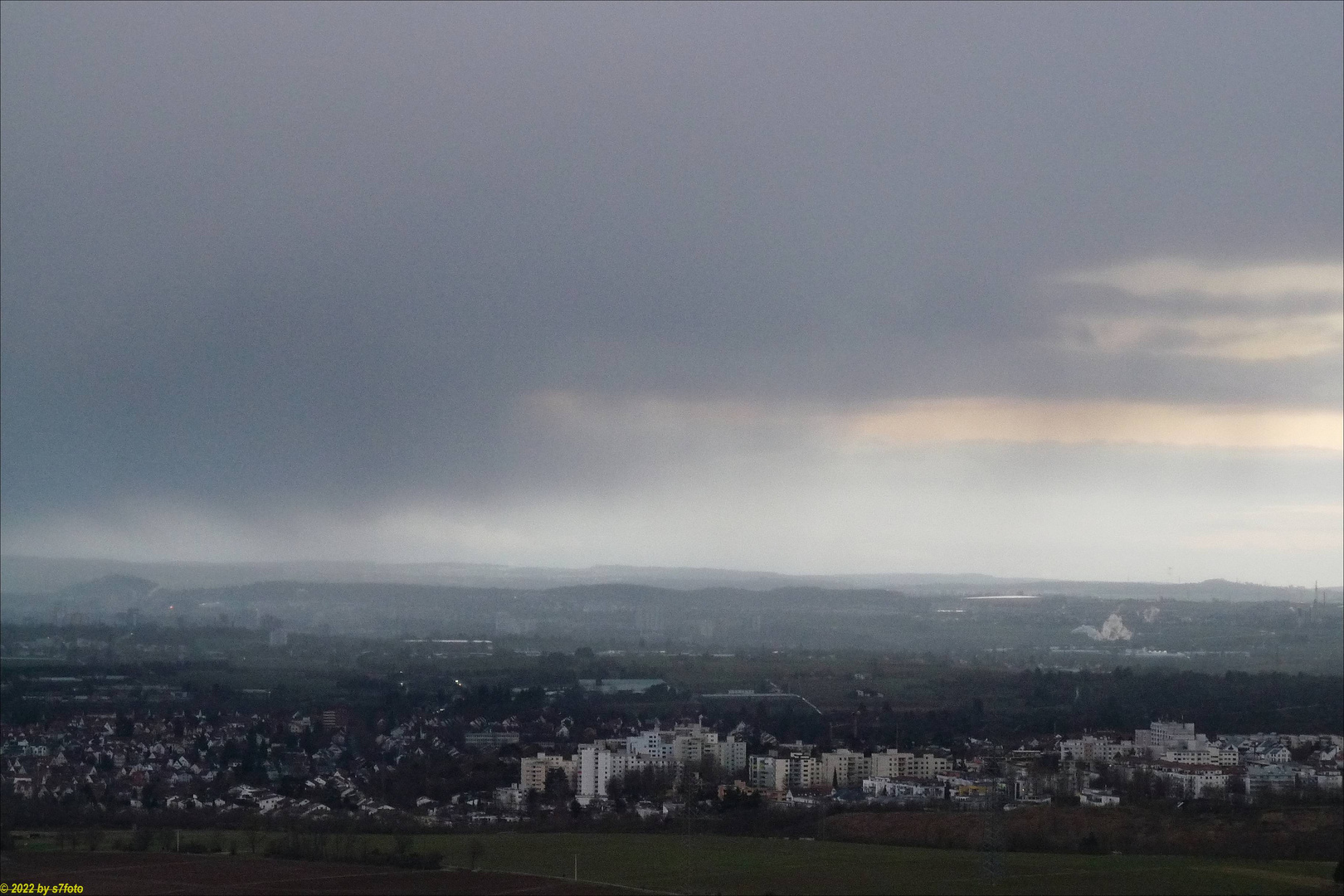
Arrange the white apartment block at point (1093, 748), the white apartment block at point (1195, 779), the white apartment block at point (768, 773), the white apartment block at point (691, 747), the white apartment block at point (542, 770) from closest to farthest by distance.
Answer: the white apartment block at point (1195, 779), the white apartment block at point (542, 770), the white apartment block at point (768, 773), the white apartment block at point (1093, 748), the white apartment block at point (691, 747)

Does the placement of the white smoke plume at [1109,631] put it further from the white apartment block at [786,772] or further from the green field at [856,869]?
the green field at [856,869]

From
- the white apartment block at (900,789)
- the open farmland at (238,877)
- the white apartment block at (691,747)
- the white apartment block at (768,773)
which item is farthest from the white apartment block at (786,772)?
the open farmland at (238,877)

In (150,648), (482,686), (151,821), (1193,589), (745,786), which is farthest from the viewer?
(1193,589)

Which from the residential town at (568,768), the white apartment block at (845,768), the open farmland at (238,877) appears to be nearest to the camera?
the open farmland at (238,877)

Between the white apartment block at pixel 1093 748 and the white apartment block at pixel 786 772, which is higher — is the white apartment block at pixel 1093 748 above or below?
above

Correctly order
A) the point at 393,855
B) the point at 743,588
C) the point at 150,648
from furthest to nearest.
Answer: the point at 743,588 → the point at 150,648 → the point at 393,855

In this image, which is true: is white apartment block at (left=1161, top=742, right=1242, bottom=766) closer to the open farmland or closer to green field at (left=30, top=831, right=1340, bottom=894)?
green field at (left=30, top=831, right=1340, bottom=894)

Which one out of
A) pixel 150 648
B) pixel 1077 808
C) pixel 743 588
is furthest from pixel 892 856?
pixel 743 588

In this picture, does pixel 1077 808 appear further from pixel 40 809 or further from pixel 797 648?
pixel 797 648
